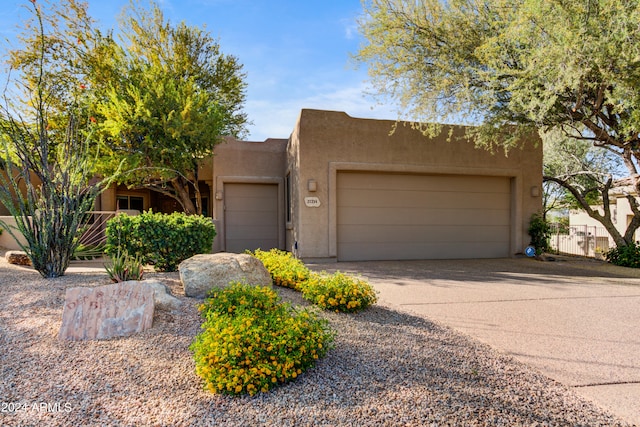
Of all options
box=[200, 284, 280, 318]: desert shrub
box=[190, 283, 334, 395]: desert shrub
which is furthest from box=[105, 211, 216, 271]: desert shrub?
box=[190, 283, 334, 395]: desert shrub

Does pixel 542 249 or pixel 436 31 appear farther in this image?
pixel 542 249

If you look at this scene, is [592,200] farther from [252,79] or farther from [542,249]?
[252,79]

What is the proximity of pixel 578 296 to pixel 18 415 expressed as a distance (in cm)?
653

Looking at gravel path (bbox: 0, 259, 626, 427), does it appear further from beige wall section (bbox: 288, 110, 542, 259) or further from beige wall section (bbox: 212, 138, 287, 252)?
beige wall section (bbox: 212, 138, 287, 252)


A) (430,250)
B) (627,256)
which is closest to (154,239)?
(430,250)

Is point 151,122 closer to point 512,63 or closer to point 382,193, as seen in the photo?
point 382,193

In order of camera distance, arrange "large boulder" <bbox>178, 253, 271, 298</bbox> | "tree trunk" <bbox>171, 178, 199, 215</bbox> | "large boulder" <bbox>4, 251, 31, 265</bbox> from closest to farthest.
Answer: "large boulder" <bbox>178, 253, 271, 298</bbox> → "large boulder" <bbox>4, 251, 31, 265</bbox> → "tree trunk" <bbox>171, 178, 199, 215</bbox>

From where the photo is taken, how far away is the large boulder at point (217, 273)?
436 cm

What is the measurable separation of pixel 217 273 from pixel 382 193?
6.21 metres

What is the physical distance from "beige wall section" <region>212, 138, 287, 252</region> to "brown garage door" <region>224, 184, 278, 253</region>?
18 centimetres

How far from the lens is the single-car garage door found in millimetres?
9641

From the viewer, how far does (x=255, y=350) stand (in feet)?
8.24

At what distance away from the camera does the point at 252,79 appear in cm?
1616

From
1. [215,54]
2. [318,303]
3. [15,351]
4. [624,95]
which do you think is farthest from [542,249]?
[215,54]
